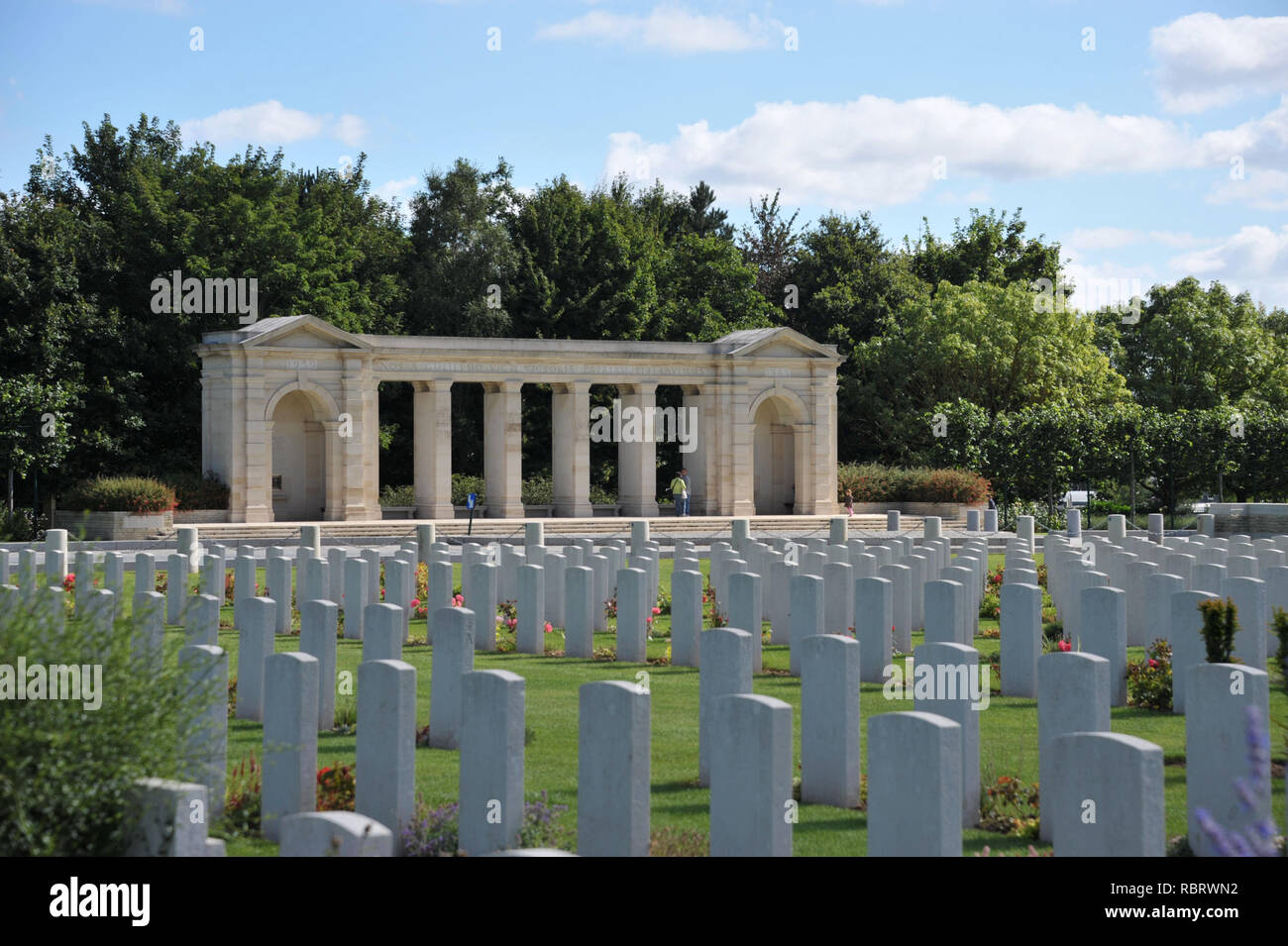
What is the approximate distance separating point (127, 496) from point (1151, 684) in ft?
92.3

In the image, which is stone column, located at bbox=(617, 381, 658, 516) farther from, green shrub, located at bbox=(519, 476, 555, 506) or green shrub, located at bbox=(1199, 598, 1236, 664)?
green shrub, located at bbox=(1199, 598, 1236, 664)

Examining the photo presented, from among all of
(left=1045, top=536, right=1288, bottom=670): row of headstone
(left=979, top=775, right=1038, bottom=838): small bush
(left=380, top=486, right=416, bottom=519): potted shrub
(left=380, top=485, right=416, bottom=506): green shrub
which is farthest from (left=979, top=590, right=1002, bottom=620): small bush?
(left=380, top=485, right=416, bottom=506): green shrub

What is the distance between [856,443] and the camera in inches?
2183

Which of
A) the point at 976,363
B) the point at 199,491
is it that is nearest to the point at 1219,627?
the point at 199,491

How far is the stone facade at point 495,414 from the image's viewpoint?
3728 cm

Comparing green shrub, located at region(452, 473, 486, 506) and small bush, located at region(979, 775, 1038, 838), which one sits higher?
green shrub, located at region(452, 473, 486, 506)

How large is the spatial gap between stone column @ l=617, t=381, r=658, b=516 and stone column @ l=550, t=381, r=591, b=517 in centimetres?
150

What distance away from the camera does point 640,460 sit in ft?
141

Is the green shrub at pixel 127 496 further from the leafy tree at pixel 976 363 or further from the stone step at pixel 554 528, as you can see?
the leafy tree at pixel 976 363

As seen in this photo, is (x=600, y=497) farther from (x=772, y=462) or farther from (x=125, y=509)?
(x=125, y=509)

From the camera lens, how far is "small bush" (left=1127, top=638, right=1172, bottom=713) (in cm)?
1228

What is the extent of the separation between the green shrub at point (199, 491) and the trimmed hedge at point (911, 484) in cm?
1975

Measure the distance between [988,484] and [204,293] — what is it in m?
26.4
